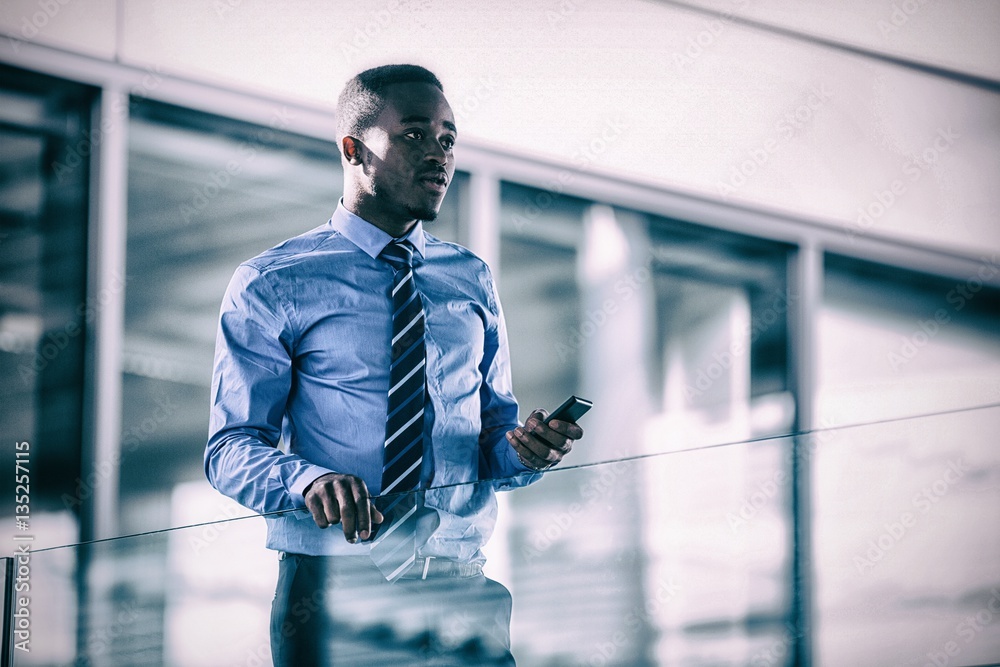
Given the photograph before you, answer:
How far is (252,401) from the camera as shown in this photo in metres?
1.44

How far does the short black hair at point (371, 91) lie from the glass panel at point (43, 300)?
5.78 ft

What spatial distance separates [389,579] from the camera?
1.08 metres

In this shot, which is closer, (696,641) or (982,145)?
(696,641)

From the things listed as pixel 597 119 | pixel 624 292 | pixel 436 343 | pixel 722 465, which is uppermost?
pixel 597 119

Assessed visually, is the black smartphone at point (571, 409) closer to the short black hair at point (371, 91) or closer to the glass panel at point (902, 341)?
the short black hair at point (371, 91)

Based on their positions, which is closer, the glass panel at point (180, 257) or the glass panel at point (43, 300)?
the glass panel at point (43, 300)

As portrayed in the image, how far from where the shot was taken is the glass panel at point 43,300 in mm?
3139

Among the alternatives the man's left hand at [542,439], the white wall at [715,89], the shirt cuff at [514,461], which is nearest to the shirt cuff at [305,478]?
the man's left hand at [542,439]

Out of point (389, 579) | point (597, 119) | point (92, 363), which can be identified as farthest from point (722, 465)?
point (597, 119)

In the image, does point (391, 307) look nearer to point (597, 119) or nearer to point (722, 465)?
point (722, 465)

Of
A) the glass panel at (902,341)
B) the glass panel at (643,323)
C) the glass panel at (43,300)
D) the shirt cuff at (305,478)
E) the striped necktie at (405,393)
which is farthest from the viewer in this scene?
the glass panel at (902,341)

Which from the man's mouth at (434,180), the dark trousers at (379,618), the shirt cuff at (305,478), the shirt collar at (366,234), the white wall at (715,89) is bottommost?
the dark trousers at (379,618)

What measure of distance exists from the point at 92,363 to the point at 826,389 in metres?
2.77

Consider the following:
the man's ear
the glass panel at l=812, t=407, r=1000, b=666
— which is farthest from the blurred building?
the man's ear
